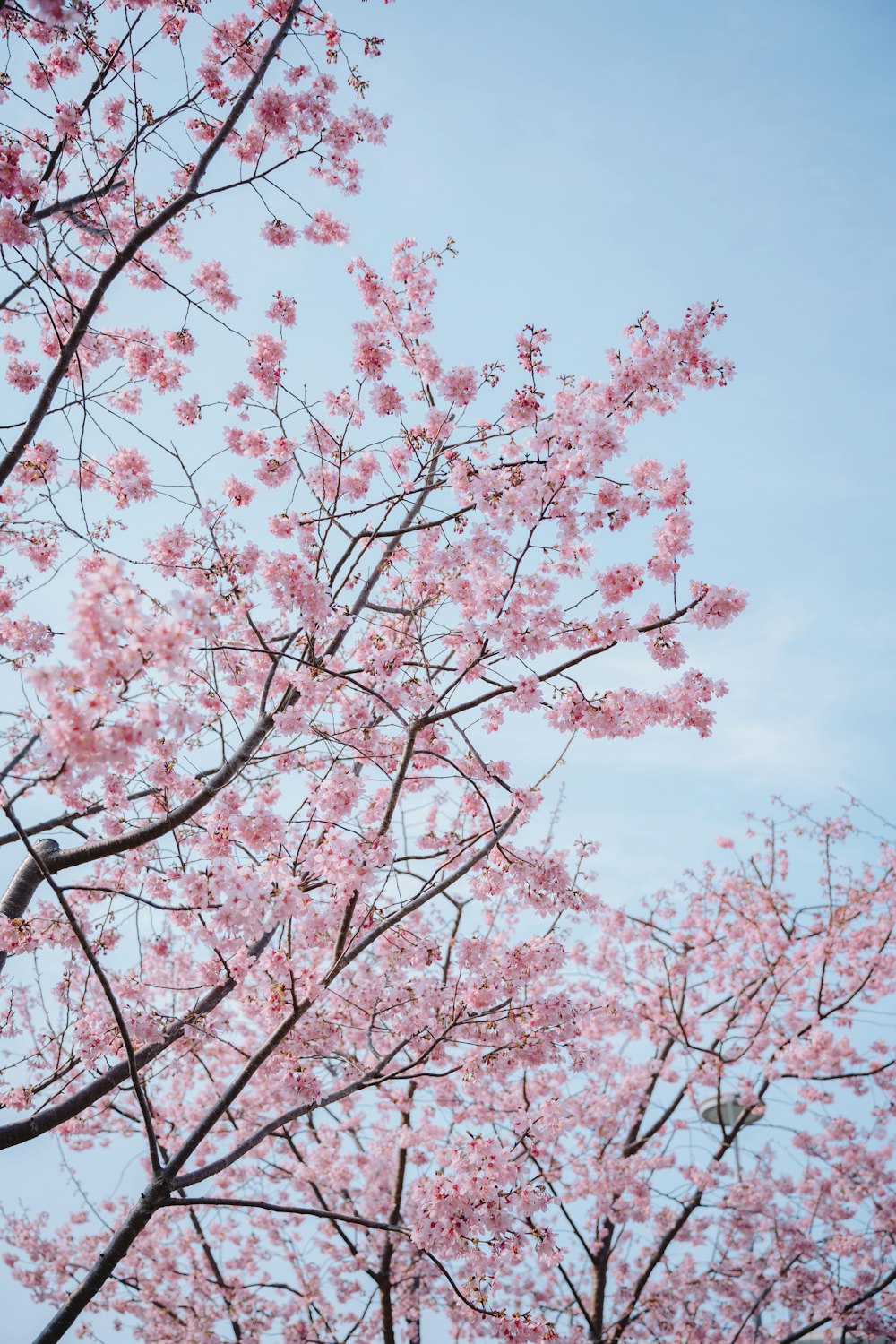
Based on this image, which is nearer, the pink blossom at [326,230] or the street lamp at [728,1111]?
the pink blossom at [326,230]

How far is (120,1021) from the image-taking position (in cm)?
374

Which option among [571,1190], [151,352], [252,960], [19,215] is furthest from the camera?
[571,1190]

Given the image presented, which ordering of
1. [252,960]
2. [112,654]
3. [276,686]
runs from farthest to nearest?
[276,686] → [252,960] → [112,654]

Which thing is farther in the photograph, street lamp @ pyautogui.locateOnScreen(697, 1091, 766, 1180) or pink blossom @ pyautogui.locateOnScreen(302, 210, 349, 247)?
street lamp @ pyautogui.locateOnScreen(697, 1091, 766, 1180)

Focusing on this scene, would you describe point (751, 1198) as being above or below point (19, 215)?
above

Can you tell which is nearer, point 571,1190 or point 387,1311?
point 387,1311

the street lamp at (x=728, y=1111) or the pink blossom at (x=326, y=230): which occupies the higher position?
the pink blossom at (x=326, y=230)

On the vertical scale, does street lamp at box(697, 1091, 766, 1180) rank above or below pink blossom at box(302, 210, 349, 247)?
below

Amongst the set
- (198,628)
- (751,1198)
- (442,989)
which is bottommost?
(198,628)

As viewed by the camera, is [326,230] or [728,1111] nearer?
[326,230]

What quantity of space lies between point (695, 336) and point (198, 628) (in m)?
4.44

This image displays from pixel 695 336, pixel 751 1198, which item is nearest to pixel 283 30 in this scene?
pixel 695 336

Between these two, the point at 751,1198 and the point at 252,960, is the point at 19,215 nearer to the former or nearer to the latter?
the point at 252,960

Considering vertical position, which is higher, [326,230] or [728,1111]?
[326,230]
